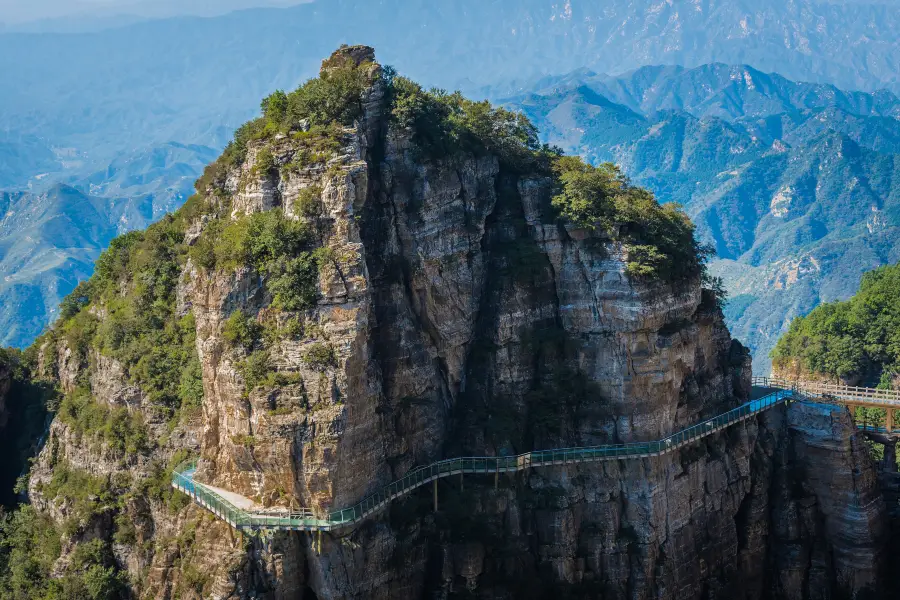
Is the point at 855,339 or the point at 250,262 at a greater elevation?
the point at 250,262

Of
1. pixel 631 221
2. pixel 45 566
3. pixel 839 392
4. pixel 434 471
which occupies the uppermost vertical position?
pixel 631 221

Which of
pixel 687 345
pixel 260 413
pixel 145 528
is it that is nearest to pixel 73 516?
pixel 145 528

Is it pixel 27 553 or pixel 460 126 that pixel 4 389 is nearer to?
pixel 27 553

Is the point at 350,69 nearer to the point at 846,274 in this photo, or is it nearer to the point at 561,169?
the point at 561,169

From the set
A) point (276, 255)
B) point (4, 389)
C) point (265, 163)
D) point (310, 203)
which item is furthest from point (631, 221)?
point (4, 389)

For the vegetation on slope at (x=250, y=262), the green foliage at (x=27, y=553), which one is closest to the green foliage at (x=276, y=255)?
the vegetation on slope at (x=250, y=262)
